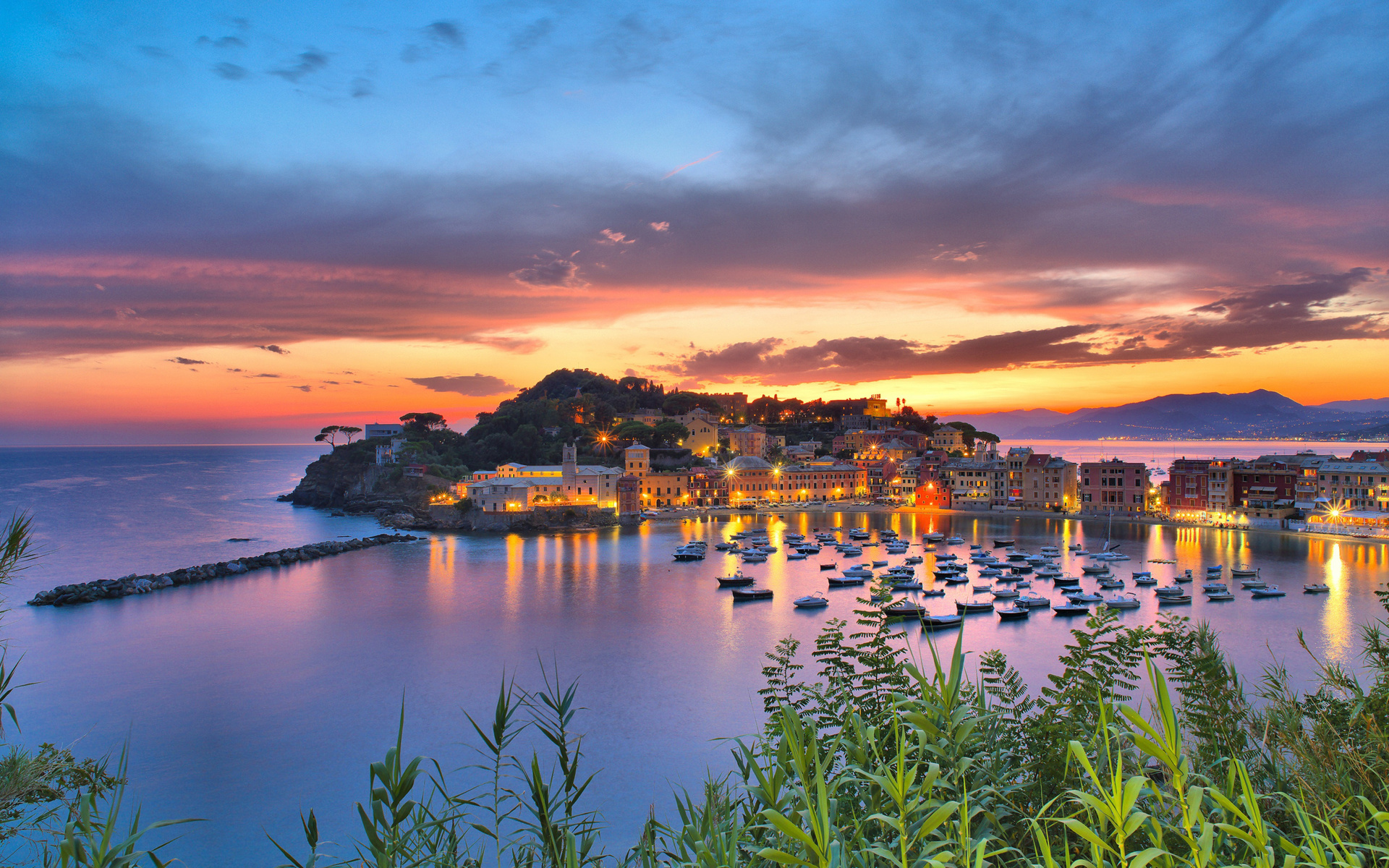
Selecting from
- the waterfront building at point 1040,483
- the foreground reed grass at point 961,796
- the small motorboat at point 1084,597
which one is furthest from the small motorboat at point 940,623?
the waterfront building at point 1040,483

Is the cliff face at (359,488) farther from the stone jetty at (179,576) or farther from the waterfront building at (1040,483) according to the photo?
the waterfront building at (1040,483)

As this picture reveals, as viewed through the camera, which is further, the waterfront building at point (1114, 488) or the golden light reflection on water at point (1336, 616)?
the waterfront building at point (1114, 488)

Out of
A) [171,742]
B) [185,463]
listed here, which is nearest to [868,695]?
[171,742]

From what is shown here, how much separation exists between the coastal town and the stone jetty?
7.60m

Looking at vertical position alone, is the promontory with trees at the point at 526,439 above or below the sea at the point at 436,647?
above

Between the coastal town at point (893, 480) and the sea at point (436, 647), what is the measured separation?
10.9ft

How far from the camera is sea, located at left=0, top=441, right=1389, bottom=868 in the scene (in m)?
8.23

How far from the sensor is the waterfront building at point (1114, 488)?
32.5m

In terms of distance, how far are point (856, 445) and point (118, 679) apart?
134 ft

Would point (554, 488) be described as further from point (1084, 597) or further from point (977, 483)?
point (1084, 597)

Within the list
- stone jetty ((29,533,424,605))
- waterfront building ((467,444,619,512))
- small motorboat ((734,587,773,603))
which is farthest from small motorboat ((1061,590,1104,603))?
stone jetty ((29,533,424,605))

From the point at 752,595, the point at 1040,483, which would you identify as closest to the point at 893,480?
the point at 1040,483

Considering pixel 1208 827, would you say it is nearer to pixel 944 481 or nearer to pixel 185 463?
pixel 944 481

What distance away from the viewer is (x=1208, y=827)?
122cm
